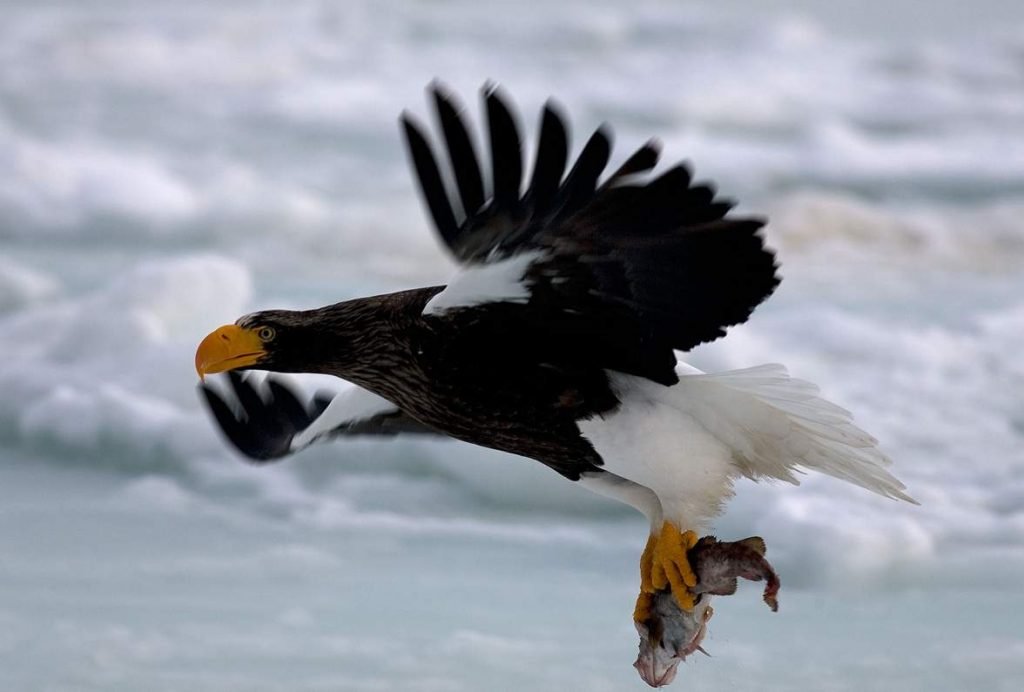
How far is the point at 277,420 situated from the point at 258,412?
0.05 meters

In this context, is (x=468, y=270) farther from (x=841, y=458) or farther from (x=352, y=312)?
(x=841, y=458)

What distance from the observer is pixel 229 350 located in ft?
13.6

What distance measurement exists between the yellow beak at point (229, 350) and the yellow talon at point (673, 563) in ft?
3.26

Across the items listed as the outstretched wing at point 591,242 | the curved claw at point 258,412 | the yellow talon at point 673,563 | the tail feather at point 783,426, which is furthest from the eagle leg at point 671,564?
the curved claw at point 258,412

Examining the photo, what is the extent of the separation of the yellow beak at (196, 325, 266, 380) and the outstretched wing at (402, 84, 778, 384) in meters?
0.57

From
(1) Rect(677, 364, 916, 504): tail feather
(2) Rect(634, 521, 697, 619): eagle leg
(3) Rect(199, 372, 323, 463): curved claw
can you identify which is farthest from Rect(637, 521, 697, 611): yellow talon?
(3) Rect(199, 372, 323, 463): curved claw

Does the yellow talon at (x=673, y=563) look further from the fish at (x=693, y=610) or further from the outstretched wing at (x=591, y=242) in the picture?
the outstretched wing at (x=591, y=242)

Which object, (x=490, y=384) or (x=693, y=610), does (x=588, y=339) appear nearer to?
(x=490, y=384)

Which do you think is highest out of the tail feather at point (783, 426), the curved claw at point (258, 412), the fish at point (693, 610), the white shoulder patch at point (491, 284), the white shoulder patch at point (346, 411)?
the curved claw at point (258, 412)

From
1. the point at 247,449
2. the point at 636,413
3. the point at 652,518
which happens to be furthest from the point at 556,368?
the point at 247,449

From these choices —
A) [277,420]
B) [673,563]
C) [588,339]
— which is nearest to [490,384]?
[588,339]

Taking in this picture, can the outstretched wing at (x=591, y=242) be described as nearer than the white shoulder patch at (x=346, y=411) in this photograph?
Yes

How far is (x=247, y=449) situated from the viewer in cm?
474

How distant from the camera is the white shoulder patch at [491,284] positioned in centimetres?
362
